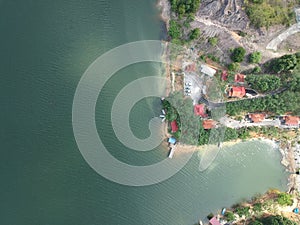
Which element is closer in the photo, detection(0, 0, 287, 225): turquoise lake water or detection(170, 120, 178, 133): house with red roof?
detection(0, 0, 287, 225): turquoise lake water

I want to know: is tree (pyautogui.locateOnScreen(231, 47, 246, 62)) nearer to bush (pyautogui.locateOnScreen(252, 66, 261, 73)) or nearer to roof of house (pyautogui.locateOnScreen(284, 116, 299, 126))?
bush (pyautogui.locateOnScreen(252, 66, 261, 73))

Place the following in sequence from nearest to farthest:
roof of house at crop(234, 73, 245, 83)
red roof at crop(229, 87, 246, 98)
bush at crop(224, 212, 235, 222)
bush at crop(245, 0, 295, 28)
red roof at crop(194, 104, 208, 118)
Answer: bush at crop(224, 212, 235, 222), bush at crop(245, 0, 295, 28), red roof at crop(194, 104, 208, 118), red roof at crop(229, 87, 246, 98), roof of house at crop(234, 73, 245, 83)

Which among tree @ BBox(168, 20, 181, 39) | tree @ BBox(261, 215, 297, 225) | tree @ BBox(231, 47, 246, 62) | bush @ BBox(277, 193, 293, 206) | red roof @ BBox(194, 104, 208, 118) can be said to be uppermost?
tree @ BBox(168, 20, 181, 39)

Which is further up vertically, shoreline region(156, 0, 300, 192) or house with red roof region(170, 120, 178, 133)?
house with red roof region(170, 120, 178, 133)

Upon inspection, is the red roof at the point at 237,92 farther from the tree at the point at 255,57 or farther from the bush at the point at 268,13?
the bush at the point at 268,13

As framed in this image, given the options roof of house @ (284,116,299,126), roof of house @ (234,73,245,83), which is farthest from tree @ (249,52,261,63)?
roof of house @ (284,116,299,126)
